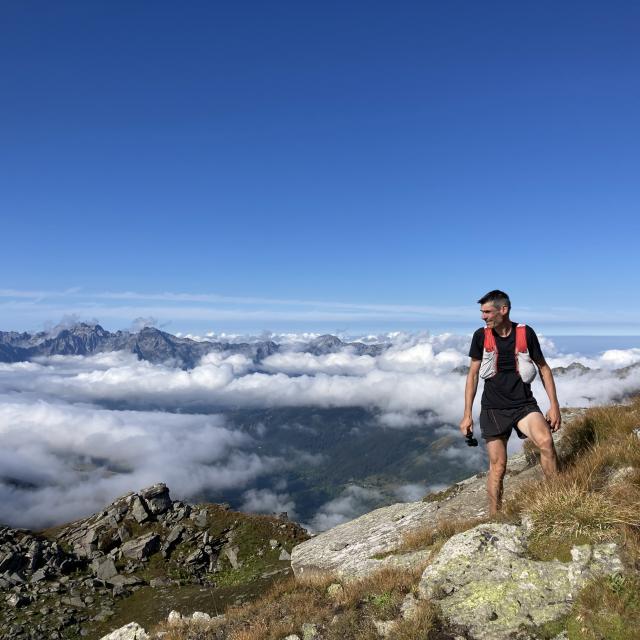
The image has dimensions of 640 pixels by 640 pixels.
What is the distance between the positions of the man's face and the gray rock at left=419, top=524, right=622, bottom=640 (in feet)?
11.7

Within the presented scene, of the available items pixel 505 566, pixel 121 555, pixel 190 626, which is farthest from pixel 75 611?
pixel 505 566

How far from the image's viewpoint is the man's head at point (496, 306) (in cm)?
858

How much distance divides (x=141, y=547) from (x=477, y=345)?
30.8 metres

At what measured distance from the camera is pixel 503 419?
8.88 metres

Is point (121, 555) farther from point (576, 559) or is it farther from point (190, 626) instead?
point (576, 559)

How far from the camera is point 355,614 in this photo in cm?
664

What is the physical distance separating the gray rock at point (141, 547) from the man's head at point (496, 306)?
102ft

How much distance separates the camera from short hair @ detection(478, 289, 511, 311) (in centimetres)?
857

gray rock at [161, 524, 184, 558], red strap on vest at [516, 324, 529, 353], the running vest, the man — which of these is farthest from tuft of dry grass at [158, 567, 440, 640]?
gray rock at [161, 524, 184, 558]

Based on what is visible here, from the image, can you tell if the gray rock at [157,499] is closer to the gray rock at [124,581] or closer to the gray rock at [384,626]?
the gray rock at [124,581]

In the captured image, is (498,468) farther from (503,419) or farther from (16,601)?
(16,601)

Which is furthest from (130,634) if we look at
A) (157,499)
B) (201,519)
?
(157,499)

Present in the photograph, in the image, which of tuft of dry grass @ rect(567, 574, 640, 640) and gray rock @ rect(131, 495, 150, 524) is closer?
tuft of dry grass @ rect(567, 574, 640, 640)

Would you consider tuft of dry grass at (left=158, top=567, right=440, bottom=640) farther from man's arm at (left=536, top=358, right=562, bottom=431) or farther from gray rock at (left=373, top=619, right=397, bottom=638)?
man's arm at (left=536, top=358, right=562, bottom=431)
